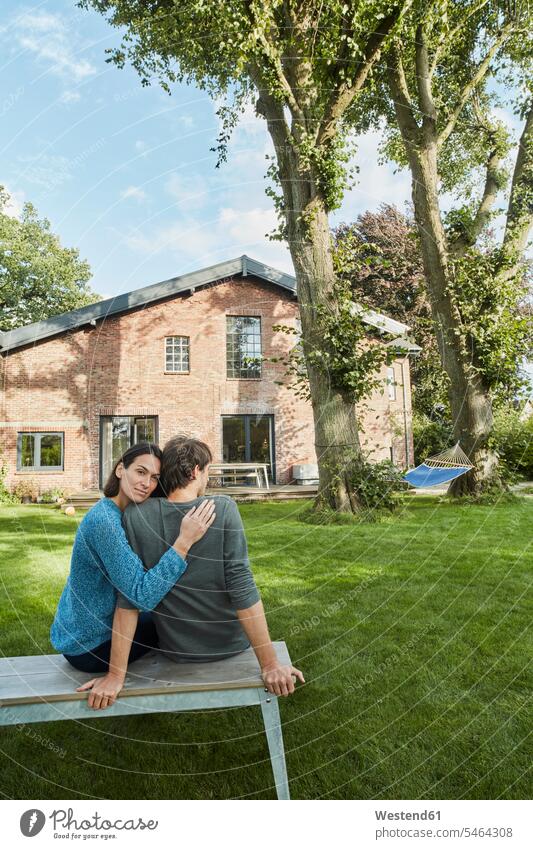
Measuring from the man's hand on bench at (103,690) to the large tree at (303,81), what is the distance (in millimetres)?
3477

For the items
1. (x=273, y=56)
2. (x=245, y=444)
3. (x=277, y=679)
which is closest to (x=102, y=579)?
(x=277, y=679)

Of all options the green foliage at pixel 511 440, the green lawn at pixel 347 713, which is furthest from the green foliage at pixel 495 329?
the green lawn at pixel 347 713

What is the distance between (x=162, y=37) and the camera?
203 inches

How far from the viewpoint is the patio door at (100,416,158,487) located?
202 centimetres

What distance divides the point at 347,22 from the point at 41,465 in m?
5.36

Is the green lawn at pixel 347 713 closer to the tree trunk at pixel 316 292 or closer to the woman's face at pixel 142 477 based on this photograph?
the woman's face at pixel 142 477

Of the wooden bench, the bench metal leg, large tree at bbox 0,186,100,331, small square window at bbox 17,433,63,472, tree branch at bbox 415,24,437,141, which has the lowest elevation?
the bench metal leg

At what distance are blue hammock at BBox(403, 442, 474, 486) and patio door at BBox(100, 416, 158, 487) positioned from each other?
6.95 feet

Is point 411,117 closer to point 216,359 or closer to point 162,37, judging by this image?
point 162,37

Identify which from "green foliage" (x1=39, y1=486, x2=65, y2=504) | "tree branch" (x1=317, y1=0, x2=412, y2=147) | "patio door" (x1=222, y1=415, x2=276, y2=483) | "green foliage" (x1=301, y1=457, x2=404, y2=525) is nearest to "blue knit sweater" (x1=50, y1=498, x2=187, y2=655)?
"green foliage" (x1=39, y1=486, x2=65, y2=504)

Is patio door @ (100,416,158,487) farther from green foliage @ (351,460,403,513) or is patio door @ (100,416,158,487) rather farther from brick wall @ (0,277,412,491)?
green foliage @ (351,460,403,513)
